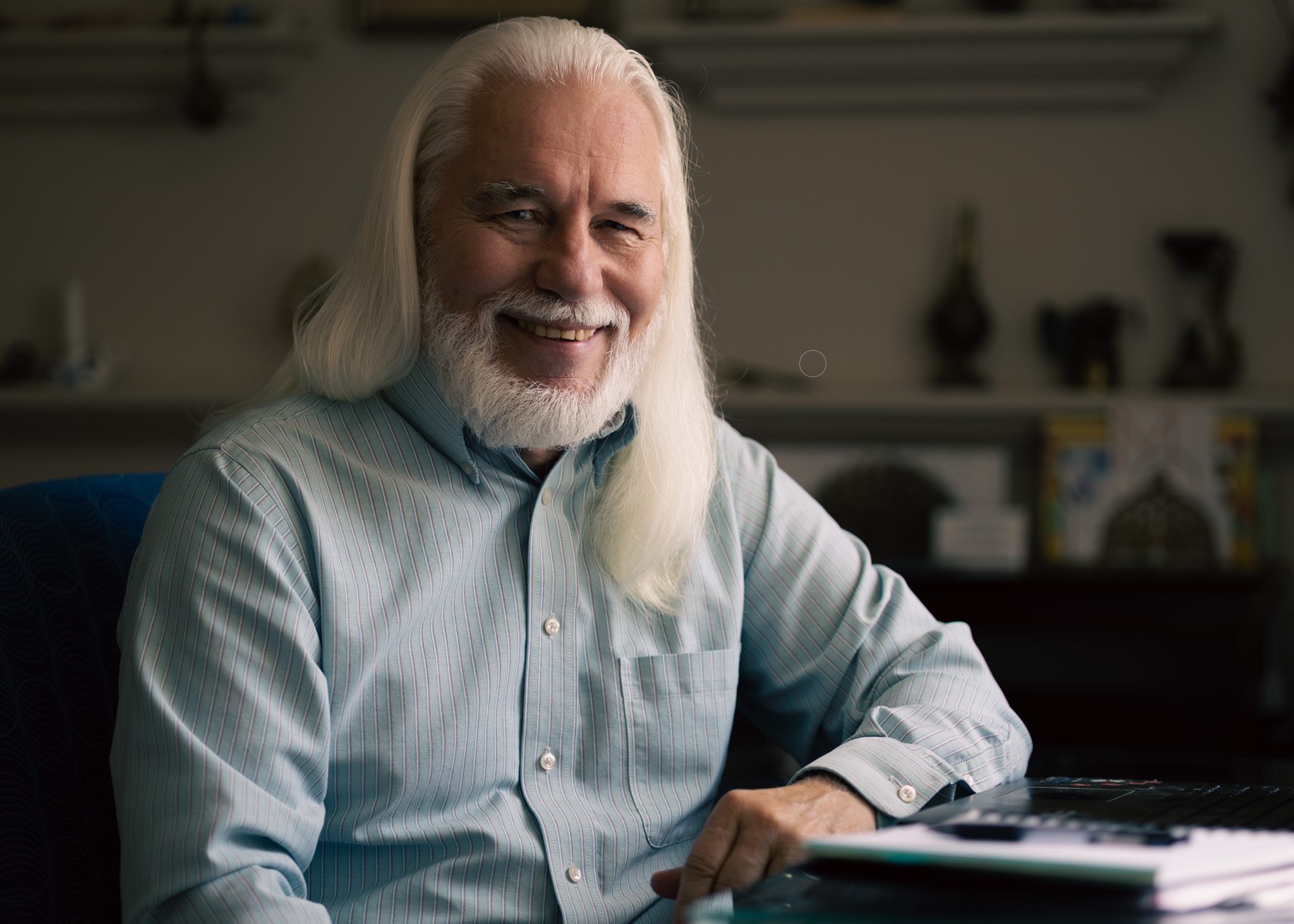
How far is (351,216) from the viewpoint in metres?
3.25

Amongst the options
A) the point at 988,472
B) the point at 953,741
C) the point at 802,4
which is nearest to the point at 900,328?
the point at 988,472

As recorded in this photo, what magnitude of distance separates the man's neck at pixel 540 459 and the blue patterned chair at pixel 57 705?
1.31ft

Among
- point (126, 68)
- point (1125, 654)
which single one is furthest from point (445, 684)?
point (126, 68)

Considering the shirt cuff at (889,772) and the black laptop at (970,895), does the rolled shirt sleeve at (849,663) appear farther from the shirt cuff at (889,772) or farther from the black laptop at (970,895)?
the black laptop at (970,895)

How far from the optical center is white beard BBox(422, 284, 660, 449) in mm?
1143

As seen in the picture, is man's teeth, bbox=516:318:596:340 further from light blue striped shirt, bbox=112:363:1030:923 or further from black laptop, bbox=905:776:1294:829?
black laptop, bbox=905:776:1294:829

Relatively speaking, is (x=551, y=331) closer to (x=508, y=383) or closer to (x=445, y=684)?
(x=508, y=383)

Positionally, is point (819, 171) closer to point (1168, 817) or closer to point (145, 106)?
point (145, 106)

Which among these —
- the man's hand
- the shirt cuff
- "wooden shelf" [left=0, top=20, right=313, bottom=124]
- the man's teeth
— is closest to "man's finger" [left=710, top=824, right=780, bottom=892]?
the man's hand

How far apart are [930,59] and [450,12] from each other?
1.21 metres

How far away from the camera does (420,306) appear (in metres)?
1.19

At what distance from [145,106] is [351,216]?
0.61 m

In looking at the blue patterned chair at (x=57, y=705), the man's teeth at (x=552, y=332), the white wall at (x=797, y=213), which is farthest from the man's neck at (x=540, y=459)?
the white wall at (x=797, y=213)

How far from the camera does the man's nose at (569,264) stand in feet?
3.77
